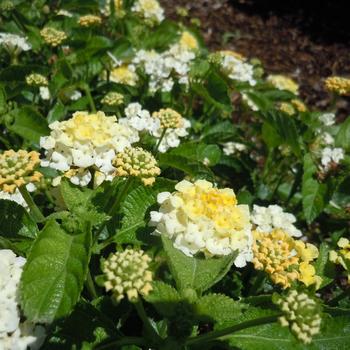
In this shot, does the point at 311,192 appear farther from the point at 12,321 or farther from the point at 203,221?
the point at 12,321

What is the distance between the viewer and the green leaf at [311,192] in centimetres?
220

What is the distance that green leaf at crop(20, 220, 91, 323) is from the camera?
123 cm

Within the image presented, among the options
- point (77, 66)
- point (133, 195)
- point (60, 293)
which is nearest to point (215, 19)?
point (77, 66)

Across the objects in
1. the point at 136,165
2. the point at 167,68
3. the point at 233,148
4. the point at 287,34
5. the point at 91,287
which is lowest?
the point at 287,34

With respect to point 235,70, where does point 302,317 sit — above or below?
above

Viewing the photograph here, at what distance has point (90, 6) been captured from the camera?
9.78ft

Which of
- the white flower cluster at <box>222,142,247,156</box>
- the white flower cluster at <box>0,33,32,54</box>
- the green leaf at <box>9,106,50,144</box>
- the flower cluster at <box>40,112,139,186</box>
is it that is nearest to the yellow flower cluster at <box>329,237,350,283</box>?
the flower cluster at <box>40,112,139,186</box>

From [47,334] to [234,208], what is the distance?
638mm

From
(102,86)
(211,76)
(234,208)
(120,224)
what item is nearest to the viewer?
(234,208)

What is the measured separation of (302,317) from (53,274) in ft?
2.11

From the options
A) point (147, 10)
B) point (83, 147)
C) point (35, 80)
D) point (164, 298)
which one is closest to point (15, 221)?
point (83, 147)

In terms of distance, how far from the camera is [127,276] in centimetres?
118

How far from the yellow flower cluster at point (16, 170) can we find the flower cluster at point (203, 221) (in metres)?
0.39

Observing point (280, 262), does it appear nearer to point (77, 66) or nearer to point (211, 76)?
point (211, 76)
